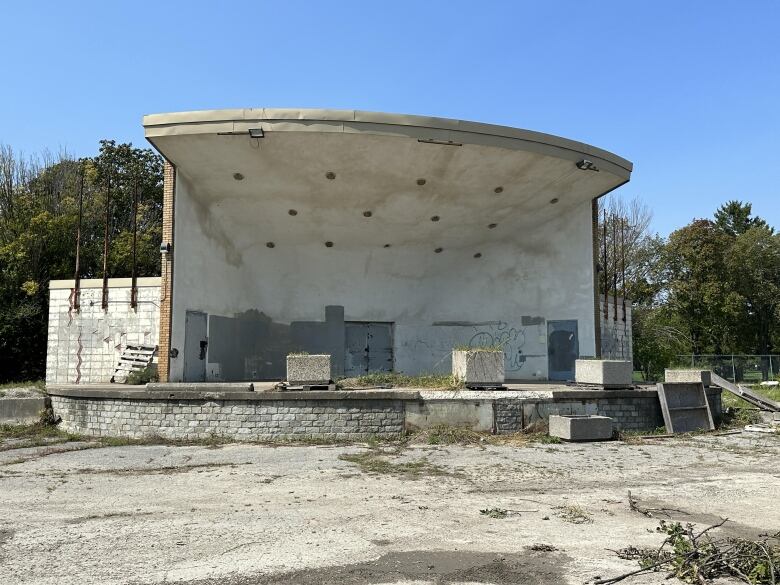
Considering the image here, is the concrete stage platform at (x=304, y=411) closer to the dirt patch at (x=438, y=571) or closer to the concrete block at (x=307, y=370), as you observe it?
the concrete block at (x=307, y=370)

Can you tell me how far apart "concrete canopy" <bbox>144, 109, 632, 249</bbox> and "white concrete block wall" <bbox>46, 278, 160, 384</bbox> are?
11.5 ft

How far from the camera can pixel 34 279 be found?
24219mm

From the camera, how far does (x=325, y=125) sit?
1488cm

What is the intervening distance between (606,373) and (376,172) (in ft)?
26.5

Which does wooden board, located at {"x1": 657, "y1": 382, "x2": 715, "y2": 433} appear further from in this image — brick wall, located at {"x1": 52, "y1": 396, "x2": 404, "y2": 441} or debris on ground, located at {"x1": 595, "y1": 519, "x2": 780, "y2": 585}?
debris on ground, located at {"x1": 595, "y1": 519, "x2": 780, "y2": 585}

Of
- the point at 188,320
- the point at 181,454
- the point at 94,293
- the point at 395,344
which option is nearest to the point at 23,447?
the point at 181,454

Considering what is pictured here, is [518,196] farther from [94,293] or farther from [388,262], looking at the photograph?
[94,293]

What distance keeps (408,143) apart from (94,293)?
1015 cm

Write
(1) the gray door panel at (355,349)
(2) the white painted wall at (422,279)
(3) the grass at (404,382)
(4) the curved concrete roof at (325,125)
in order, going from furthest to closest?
(1) the gray door panel at (355,349), (2) the white painted wall at (422,279), (4) the curved concrete roof at (325,125), (3) the grass at (404,382)

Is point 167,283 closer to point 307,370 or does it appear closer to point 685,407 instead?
point 307,370

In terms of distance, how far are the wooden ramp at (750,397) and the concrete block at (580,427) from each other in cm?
540

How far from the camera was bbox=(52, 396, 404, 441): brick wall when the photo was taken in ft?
40.6

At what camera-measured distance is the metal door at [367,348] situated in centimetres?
2080

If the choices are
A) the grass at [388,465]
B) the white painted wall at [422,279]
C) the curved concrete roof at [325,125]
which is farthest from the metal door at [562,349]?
the grass at [388,465]
